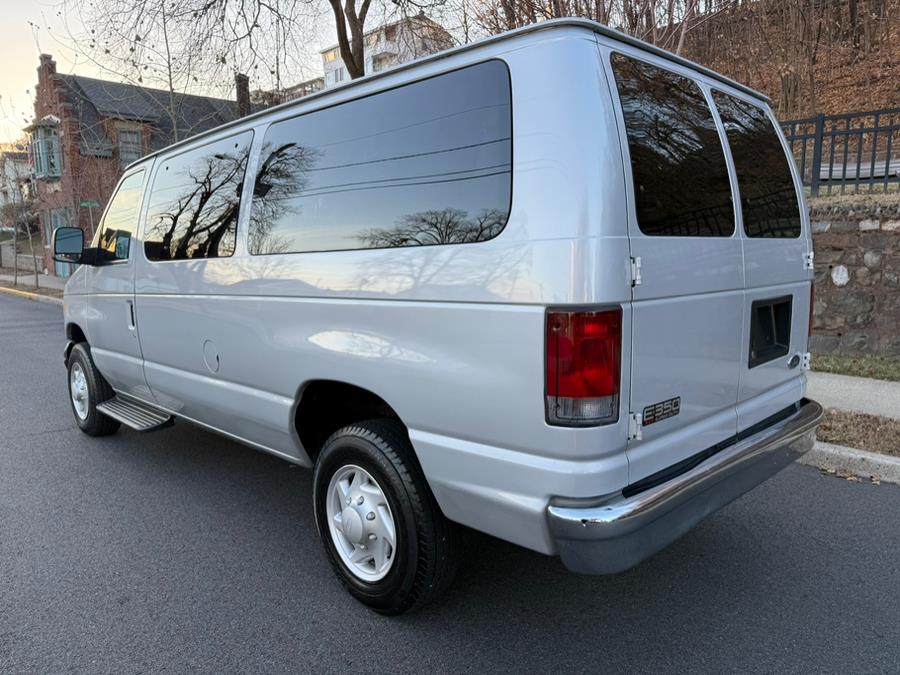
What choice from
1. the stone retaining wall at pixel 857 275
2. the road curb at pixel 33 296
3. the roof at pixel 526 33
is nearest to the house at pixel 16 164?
the road curb at pixel 33 296

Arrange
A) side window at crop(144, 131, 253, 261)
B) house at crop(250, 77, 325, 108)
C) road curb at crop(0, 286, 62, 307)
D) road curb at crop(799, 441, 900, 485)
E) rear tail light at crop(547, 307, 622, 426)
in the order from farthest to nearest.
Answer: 1. road curb at crop(0, 286, 62, 307)
2. house at crop(250, 77, 325, 108)
3. road curb at crop(799, 441, 900, 485)
4. side window at crop(144, 131, 253, 261)
5. rear tail light at crop(547, 307, 622, 426)

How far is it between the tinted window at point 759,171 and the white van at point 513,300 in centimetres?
2

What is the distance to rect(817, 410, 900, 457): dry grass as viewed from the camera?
4.46m

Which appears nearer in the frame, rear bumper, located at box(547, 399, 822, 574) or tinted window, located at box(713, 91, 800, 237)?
rear bumper, located at box(547, 399, 822, 574)

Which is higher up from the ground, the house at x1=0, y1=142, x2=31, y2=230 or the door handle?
the house at x1=0, y1=142, x2=31, y2=230

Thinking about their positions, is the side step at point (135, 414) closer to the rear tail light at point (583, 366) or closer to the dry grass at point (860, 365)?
the rear tail light at point (583, 366)

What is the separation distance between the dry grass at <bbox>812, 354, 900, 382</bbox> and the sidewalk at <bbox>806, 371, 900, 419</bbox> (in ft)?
0.49

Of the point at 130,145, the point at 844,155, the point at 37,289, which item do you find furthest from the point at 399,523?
the point at 130,145

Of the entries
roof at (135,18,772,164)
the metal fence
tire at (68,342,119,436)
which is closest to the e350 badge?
roof at (135,18,772,164)

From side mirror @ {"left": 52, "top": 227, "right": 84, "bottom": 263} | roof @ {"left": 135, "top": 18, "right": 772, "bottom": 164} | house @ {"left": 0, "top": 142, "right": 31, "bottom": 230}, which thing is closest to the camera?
roof @ {"left": 135, "top": 18, "right": 772, "bottom": 164}

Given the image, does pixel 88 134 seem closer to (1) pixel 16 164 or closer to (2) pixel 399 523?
(1) pixel 16 164

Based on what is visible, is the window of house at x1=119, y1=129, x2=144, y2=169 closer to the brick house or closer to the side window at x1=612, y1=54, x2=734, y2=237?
the brick house

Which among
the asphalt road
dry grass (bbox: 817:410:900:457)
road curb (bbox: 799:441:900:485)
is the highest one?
dry grass (bbox: 817:410:900:457)

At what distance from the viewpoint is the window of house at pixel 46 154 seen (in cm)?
2577
